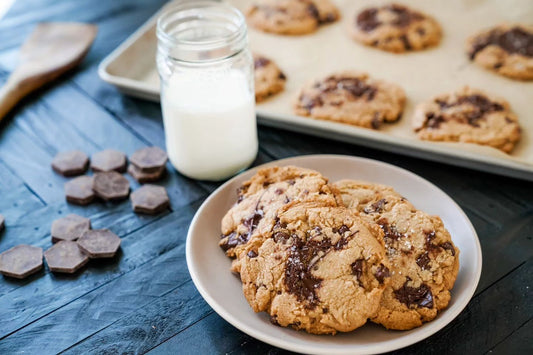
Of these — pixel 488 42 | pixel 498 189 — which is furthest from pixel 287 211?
pixel 488 42

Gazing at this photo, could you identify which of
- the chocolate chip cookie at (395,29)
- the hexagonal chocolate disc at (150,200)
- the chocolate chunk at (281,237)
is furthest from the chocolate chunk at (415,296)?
the chocolate chip cookie at (395,29)

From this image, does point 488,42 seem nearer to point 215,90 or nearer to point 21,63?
point 215,90

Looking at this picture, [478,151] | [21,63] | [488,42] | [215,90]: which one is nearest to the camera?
[215,90]

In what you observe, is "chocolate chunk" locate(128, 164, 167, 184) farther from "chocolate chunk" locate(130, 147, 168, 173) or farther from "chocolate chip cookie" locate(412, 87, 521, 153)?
"chocolate chip cookie" locate(412, 87, 521, 153)

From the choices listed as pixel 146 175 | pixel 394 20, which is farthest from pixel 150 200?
pixel 394 20

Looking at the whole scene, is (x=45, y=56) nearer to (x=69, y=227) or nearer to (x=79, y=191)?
(x=79, y=191)

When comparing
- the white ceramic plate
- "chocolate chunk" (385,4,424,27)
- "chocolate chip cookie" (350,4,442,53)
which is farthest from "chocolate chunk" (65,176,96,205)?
"chocolate chunk" (385,4,424,27)

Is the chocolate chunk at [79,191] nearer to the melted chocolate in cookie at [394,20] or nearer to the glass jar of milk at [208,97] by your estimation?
the glass jar of milk at [208,97]

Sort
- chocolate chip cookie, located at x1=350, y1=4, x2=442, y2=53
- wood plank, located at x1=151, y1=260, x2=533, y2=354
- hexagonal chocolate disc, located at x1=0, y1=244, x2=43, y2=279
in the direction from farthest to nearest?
chocolate chip cookie, located at x1=350, y1=4, x2=442, y2=53, hexagonal chocolate disc, located at x1=0, y1=244, x2=43, y2=279, wood plank, located at x1=151, y1=260, x2=533, y2=354
